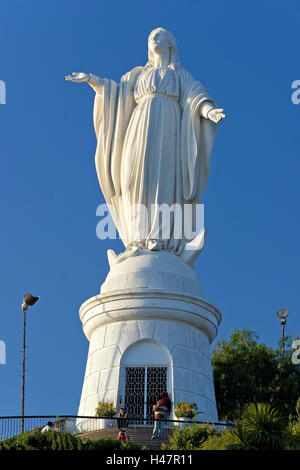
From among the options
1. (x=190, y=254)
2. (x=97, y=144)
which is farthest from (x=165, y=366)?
(x=97, y=144)

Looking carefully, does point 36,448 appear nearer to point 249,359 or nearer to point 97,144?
point 97,144

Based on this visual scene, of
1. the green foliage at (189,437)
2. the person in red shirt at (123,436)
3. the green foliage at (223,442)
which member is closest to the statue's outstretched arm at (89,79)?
the person in red shirt at (123,436)

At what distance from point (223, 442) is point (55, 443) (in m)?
3.90

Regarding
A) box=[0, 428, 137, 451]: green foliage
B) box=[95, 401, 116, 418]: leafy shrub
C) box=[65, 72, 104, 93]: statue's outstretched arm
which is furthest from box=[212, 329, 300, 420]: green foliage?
box=[0, 428, 137, 451]: green foliage

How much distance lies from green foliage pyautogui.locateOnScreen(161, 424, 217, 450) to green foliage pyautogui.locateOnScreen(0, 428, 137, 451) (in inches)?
36.3

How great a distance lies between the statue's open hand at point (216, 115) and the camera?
31.6 meters

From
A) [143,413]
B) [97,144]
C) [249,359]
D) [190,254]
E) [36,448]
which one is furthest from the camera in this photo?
[249,359]

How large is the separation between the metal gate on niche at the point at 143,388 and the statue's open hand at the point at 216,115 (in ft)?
26.5

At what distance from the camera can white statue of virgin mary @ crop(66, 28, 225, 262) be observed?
3206 centimetres

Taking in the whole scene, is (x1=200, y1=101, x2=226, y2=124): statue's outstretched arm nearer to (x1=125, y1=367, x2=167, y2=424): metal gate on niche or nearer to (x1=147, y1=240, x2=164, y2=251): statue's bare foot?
(x1=147, y1=240, x2=164, y2=251): statue's bare foot

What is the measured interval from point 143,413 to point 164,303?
326 cm

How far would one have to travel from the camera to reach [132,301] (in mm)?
29766

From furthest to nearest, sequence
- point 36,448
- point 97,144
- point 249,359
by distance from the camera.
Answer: point 249,359 → point 97,144 → point 36,448

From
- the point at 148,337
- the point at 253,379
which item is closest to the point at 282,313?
the point at 253,379
